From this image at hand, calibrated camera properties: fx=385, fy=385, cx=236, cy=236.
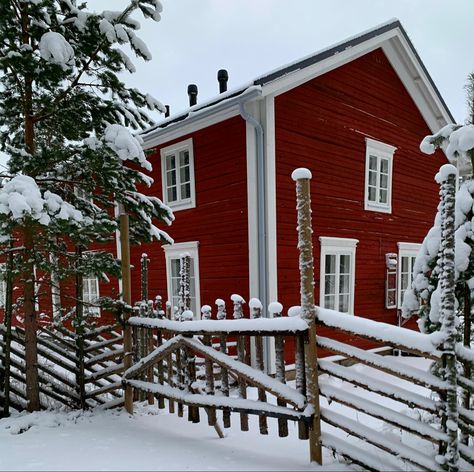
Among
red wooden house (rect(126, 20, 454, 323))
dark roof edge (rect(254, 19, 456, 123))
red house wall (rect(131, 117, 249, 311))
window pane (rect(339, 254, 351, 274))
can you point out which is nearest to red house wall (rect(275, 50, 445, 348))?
red wooden house (rect(126, 20, 454, 323))

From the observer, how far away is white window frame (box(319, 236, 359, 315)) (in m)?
9.30

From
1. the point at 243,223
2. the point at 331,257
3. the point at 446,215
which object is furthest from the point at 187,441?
the point at 331,257

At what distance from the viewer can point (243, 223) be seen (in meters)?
8.60

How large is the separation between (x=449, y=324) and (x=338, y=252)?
6.99 meters

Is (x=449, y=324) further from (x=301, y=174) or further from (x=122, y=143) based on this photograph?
(x=122, y=143)

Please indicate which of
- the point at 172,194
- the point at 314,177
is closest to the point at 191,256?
the point at 172,194

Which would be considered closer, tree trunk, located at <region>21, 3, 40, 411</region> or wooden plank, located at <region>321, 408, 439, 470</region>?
wooden plank, located at <region>321, 408, 439, 470</region>

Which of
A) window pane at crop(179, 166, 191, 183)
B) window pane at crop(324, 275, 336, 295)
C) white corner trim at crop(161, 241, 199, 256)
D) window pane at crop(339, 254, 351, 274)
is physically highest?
window pane at crop(179, 166, 191, 183)

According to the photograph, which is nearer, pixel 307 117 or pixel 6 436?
pixel 6 436

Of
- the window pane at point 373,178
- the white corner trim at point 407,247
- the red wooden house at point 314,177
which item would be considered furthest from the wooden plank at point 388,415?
the white corner trim at point 407,247

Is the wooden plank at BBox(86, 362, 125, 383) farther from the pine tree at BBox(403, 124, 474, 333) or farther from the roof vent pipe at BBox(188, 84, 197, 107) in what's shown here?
the roof vent pipe at BBox(188, 84, 197, 107)

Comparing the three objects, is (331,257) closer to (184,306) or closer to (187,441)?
(184,306)

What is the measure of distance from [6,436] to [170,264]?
21.8 ft

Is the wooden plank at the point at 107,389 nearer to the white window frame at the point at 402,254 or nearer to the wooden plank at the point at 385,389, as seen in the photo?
the wooden plank at the point at 385,389
